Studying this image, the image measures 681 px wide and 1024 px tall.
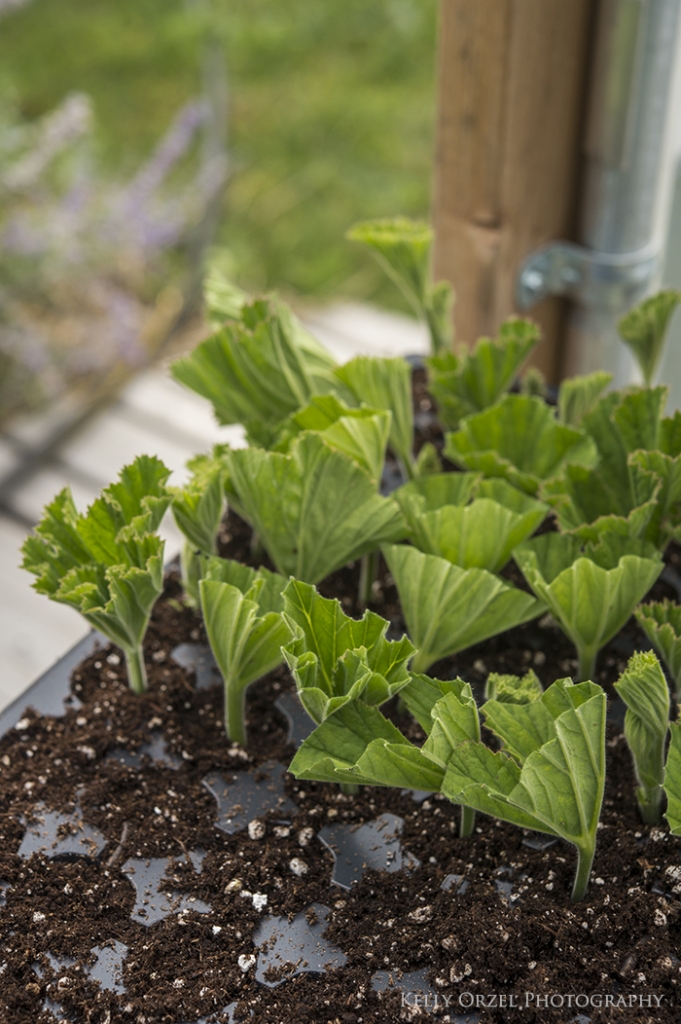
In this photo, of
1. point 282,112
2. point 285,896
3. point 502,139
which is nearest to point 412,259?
point 502,139

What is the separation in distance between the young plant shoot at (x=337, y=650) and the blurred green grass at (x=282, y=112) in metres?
1.40

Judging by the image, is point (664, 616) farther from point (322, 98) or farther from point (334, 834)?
point (322, 98)

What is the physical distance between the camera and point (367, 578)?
636mm

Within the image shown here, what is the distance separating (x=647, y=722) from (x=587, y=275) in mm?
497

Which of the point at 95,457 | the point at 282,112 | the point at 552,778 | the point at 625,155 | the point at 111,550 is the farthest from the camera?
the point at 282,112

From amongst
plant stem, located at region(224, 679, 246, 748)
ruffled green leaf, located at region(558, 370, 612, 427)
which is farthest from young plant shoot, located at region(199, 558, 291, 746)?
ruffled green leaf, located at region(558, 370, 612, 427)

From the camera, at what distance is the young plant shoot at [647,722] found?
442 millimetres

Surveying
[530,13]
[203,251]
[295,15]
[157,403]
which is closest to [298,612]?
[530,13]

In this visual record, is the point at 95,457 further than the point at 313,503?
Yes

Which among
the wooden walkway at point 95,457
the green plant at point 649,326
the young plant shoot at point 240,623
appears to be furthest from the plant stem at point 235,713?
the wooden walkway at point 95,457

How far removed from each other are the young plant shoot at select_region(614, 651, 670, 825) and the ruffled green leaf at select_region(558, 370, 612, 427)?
24cm

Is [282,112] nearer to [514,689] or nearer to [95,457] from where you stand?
[95,457]

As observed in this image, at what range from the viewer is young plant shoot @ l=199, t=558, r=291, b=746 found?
0.49m

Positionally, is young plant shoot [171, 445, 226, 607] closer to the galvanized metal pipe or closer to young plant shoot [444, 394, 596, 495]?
young plant shoot [444, 394, 596, 495]
